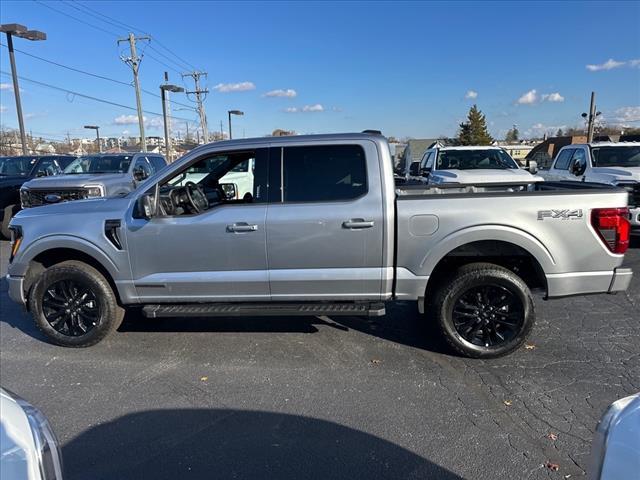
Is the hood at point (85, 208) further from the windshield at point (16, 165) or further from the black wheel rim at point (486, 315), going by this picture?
the windshield at point (16, 165)

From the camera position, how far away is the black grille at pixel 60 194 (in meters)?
9.00

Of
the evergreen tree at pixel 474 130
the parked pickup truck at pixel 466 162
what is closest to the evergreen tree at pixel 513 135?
the evergreen tree at pixel 474 130

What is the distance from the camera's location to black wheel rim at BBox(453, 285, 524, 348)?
13.2ft

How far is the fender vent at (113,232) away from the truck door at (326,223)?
147cm

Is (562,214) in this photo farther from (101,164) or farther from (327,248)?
(101,164)

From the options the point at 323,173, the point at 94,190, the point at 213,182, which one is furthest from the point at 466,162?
the point at 94,190

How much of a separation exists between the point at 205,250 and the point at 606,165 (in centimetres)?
881

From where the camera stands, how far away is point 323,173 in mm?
4109

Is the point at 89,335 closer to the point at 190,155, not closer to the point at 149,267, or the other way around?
the point at 149,267

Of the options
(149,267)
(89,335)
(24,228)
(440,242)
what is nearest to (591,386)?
(440,242)

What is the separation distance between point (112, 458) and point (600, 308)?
5.37 meters

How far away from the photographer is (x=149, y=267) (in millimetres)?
4250

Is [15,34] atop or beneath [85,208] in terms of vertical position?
atop

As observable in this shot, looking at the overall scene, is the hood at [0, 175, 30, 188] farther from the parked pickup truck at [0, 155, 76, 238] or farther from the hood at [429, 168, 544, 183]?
the hood at [429, 168, 544, 183]
